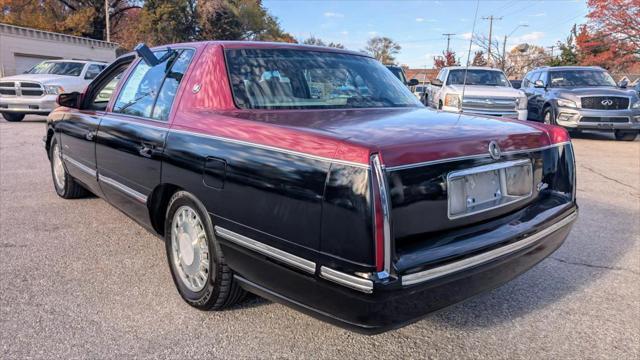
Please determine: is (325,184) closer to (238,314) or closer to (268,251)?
(268,251)

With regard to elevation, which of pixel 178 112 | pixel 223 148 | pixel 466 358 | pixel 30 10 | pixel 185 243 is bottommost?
pixel 466 358

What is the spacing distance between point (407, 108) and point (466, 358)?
1.62 metres

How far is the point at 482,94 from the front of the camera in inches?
430

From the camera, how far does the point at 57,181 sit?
547 centimetres

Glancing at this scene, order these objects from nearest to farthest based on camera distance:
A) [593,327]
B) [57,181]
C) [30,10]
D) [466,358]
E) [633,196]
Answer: [466,358]
[593,327]
[57,181]
[633,196]
[30,10]

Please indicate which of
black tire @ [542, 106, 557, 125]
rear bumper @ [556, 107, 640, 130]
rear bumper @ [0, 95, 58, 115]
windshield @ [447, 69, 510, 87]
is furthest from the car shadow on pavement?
rear bumper @ [0, 95, 58, 115]

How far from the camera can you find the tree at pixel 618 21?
943 inches

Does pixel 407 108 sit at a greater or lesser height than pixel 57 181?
greater

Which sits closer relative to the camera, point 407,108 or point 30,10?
point 407,108

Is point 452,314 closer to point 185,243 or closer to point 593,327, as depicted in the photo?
point 593,327

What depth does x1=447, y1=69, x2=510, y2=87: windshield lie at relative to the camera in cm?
1211

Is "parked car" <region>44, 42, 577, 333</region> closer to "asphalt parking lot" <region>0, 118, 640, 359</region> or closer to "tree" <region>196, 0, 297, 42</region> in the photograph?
"asphalt parking lot" <region>0, 118, 640, 359</region>

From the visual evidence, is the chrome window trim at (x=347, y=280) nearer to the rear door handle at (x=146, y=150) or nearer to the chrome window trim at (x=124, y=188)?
the rear door handle at (x=146, y=150)

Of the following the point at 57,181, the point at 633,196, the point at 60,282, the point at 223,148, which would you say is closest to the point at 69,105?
the point at 57,181
